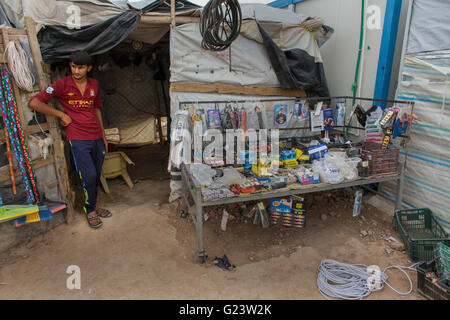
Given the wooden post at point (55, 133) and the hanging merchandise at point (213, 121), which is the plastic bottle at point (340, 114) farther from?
the wooden post at point (55, 133)

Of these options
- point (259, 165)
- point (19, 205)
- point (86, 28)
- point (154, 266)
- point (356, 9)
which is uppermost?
point (356, 9)

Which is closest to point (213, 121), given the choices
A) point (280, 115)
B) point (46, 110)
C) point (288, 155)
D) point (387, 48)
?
point (288, 155)

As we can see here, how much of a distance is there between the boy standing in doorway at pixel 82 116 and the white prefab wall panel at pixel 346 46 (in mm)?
4042

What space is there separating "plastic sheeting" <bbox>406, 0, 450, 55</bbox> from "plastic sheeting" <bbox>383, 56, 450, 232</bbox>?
0.62ft

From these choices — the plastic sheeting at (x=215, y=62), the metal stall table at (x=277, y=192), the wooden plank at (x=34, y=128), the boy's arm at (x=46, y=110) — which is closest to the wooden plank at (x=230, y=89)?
the plastic sheeting at (x=215, y=62)

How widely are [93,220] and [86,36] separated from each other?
2.46 m

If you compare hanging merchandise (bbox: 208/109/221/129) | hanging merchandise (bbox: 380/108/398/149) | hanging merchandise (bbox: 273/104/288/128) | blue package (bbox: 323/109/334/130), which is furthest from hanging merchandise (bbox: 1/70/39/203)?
hanging merchandise (bbox: 380/108/398/149)

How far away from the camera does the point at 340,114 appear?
4723 millimetres

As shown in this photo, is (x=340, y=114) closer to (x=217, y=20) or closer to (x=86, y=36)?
(x=217, y=20)

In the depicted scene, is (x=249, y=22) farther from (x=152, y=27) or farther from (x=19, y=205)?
(x=19, y=205)

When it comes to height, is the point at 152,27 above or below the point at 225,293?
above

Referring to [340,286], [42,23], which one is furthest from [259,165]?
[42,23]
